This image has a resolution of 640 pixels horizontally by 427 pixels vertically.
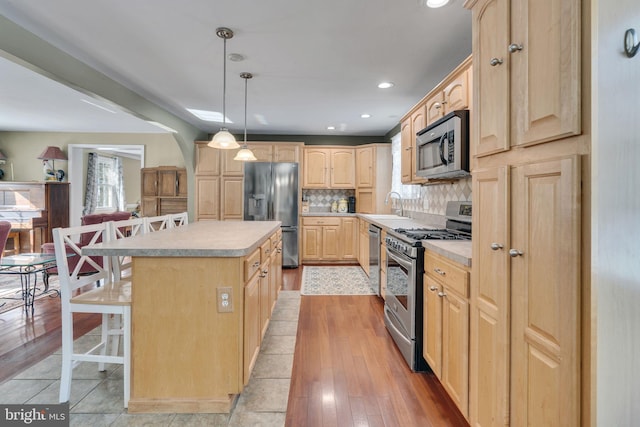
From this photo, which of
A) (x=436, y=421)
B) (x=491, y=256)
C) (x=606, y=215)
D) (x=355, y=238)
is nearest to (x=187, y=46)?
(x=491, y=256)

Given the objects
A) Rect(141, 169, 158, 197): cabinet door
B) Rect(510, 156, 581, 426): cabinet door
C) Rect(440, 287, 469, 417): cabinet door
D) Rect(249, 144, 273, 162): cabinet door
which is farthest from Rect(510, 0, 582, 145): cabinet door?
Rect(141, 169, 158, 197): cabinet door

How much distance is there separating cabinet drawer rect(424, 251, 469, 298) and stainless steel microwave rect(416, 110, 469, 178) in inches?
27.2

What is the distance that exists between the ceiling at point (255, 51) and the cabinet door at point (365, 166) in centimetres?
126

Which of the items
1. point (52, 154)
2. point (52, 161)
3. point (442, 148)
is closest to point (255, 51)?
point (442, 148)

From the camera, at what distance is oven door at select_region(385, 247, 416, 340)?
212 cm

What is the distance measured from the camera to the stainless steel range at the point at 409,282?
6.86 feet

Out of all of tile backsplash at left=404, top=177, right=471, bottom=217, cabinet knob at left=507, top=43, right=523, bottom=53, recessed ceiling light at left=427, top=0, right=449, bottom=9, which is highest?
recessed ceiling light at left=427, top=0, right=449, bottom=9

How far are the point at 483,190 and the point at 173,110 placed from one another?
171 inches

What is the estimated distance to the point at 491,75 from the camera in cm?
127

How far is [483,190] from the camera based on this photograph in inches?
53.1

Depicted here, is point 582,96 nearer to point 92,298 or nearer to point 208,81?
point 92,298

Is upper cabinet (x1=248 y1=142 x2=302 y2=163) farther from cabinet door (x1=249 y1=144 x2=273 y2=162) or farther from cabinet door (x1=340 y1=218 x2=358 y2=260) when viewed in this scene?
cabinet door (x1=340 y1=218 x2=358 y2=260)

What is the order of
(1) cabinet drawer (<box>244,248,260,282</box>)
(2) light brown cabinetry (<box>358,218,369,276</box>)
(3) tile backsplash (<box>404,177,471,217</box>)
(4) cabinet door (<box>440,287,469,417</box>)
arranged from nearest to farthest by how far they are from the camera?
(4) cabinet door (<box>440,287,469,417</box>), (1) cabinet drawer (<box>244,248,260,282</box>), (3) tile backsplash (<box>404,177,471,217</box>), (2) light brown cabinetry (<box>358,218,369,276</box>)

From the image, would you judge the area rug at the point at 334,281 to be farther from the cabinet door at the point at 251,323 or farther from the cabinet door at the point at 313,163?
the cabinet door at the point at 251,323
